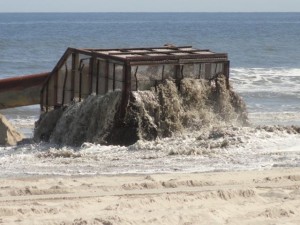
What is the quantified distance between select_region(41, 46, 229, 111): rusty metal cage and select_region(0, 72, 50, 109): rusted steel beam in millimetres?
458

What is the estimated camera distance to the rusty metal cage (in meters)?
13.1

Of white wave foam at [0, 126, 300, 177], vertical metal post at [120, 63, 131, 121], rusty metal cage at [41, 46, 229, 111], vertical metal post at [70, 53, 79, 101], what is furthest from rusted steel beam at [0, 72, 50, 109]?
vertical metal post at [120, 63, 131, 121]

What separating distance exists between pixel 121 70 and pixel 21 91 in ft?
9.78

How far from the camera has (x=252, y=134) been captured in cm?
1250

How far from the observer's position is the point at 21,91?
1541 centimetres

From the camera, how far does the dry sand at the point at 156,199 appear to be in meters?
7.85

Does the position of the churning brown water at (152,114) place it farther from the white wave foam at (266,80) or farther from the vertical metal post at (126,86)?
the white wave foam at (266,80)

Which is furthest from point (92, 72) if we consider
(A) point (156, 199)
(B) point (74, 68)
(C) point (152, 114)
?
(A) point (156, 199)

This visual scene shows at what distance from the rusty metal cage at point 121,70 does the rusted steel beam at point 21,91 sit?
46 cm

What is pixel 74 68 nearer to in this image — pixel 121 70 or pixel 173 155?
pixel 121 70

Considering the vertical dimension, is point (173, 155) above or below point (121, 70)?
below

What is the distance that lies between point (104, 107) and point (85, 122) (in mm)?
480

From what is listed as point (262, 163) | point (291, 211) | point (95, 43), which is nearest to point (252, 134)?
point (262, 163)

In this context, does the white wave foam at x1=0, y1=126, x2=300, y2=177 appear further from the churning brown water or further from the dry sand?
the dry sand
